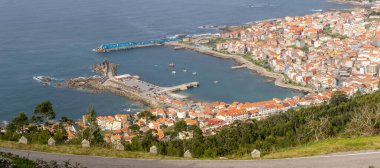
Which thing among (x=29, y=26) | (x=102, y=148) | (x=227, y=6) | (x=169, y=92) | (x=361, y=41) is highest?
(x=227, y=6)

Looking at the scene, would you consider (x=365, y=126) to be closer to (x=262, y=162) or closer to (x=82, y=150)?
(x=262, y=162)

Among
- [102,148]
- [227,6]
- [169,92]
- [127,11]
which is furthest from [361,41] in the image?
[102,148]

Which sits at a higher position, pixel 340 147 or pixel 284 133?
pixel 284 133

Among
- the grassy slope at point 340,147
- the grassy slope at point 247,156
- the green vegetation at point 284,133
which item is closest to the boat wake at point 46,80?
the green vegetation at point 284,133

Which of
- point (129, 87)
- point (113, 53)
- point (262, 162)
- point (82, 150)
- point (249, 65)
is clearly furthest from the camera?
point (113, 53)

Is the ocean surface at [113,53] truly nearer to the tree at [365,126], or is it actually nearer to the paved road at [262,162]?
the tree at [365,126]

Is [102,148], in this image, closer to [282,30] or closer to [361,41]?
[361,41]

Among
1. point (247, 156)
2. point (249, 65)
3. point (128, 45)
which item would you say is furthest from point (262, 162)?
point (128, 45)
